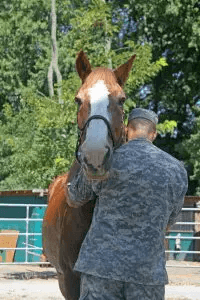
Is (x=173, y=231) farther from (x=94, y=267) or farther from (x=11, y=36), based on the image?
(x=94, y=267)

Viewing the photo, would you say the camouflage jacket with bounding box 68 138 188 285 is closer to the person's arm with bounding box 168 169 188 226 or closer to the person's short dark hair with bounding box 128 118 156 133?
the person's arm with bounding box 168 169 188 226

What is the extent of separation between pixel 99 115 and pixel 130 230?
55cm

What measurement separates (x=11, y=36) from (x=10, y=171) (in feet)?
19.3

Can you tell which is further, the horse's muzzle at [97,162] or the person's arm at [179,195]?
the person's arm at [179,195]

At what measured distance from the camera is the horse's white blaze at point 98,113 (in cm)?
290

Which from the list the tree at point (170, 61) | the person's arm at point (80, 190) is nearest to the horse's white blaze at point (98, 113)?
the person's arm at point (80, 190)

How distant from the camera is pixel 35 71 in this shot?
1104 inches

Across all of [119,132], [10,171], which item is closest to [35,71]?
[10,171]

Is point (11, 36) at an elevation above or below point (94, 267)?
above

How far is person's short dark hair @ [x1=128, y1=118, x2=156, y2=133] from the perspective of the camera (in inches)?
130

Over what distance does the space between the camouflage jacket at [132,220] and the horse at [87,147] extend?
122 millimetres

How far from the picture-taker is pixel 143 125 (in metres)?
3.31

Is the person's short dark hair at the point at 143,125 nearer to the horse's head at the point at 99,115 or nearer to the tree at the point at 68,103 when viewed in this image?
the horse's head at the point at 99,115

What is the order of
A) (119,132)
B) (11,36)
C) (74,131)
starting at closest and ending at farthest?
(119,132) → (74,131) → (11,36)
